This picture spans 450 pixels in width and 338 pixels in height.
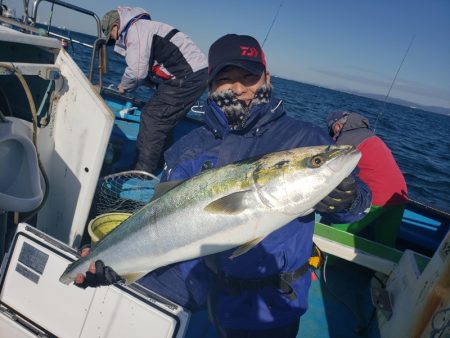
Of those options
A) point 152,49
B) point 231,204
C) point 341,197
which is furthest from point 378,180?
point 152,49

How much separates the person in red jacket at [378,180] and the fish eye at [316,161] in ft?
9.05

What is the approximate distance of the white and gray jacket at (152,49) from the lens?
189 inches

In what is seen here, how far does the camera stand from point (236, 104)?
8.00ft

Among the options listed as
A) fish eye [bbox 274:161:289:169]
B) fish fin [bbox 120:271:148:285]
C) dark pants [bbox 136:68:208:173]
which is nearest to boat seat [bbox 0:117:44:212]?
fish fin [bbox 120:271:148:285]

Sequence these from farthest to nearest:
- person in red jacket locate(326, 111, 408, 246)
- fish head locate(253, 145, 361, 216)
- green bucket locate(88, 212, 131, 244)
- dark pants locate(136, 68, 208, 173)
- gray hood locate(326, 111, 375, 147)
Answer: dark pants locate(136, 68, 208, 173)
gray hood locate(326, 111, 375, 147)
person in red jacket locate(326, 111, 408, 246)
green bucket locate(88, 212, 131, 244)
fish head locate(253, 145, 361, 216)

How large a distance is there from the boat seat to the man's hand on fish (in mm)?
875

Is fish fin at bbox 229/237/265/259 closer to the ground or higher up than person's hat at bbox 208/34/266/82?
closer to the ground

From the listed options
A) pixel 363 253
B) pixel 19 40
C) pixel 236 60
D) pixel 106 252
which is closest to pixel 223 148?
pixel 236 60

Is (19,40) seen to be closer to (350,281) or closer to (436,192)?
(350,281)

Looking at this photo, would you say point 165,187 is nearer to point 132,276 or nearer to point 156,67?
point 132,276

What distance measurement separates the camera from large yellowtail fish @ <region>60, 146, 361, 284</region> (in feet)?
6.35

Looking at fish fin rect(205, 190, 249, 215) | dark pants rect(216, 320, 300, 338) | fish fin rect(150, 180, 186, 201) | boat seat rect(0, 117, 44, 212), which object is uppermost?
Answer: fish fin rect(205, 190, 249, 215)

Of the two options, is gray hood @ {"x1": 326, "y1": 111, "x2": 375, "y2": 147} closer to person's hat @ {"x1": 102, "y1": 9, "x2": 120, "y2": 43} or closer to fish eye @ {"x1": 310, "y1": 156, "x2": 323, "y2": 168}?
fish eye @ {"x1": 310, "y1": 156, "x2": 323, "y2": 168}

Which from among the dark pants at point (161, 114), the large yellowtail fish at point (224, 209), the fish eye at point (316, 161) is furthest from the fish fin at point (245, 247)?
the dark pants at point (161, 114)
